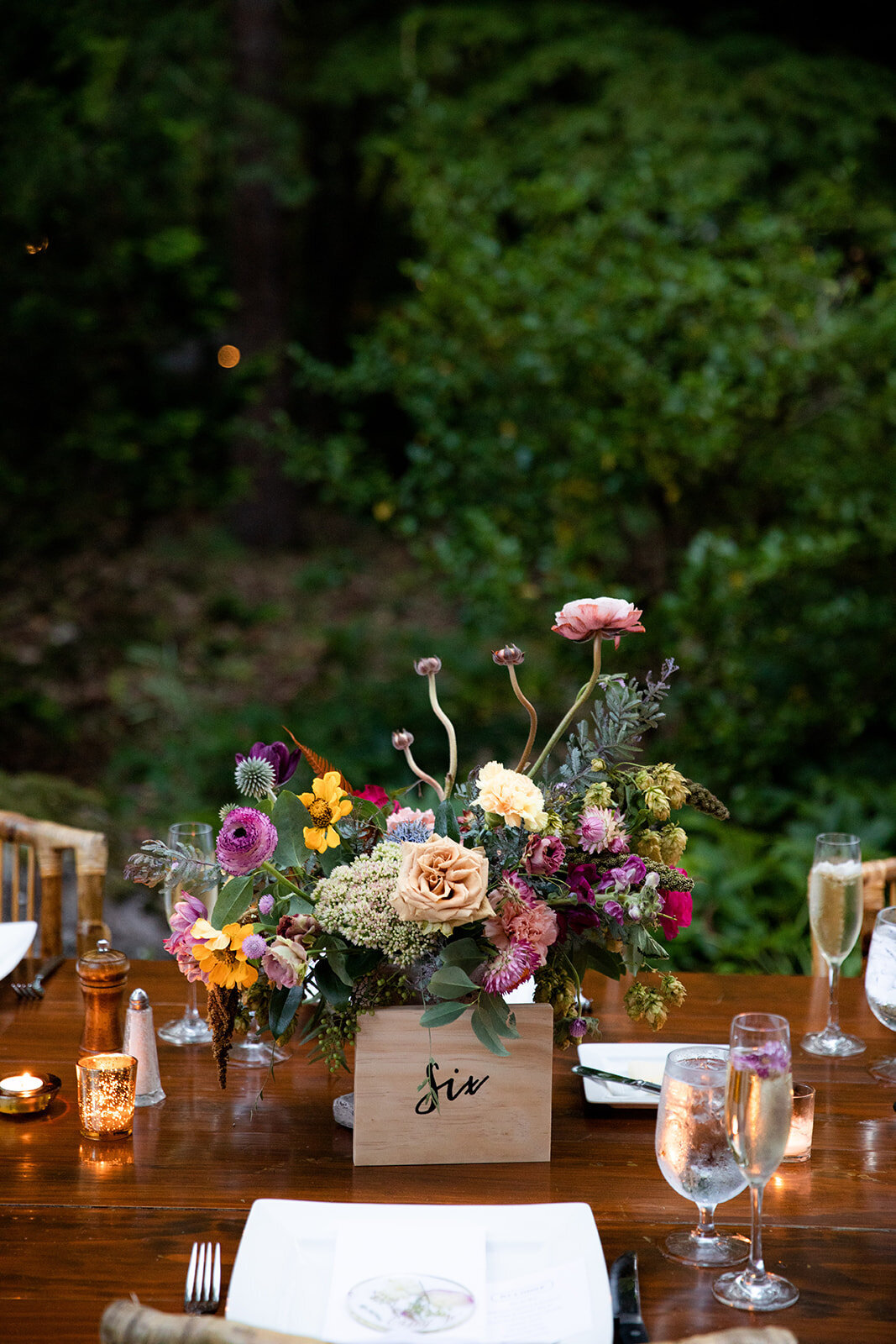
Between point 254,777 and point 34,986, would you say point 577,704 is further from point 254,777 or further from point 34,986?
point 34,986

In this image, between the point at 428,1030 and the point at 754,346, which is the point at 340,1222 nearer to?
the point at 428,1030

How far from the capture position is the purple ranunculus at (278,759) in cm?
132

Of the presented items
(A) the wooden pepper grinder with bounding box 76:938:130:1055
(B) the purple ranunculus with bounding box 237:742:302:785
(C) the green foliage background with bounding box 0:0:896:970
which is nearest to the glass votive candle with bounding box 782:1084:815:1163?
(B) the purple ranunculus with bounding box 237:742:302:785

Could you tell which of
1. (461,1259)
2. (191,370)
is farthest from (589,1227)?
(191,370)

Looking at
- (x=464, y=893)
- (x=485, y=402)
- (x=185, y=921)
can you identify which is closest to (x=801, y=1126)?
(x=464, y=893)

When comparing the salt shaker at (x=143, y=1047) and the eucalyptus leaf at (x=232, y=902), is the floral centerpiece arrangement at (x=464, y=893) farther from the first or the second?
the salt shaker at (x=143, y=1047)

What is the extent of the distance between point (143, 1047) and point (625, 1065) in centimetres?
52

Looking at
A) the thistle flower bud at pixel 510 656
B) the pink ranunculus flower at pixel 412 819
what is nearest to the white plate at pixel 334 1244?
the pink ranunculus flower at pixel 412 819

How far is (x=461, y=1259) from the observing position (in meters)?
1.06

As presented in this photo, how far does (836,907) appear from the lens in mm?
1479

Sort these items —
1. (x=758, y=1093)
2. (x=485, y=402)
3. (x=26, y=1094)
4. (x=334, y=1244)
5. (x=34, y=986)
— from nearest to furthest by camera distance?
(x=758, y=1093), (x=334, y=1244), (x=26, y=1094), (x=34, y=986), (x=485, y=402)

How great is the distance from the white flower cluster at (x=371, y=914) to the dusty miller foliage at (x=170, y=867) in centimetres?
18

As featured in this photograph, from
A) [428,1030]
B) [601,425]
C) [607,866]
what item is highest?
[601,425]

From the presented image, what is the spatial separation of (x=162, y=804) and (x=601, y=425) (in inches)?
79.3
